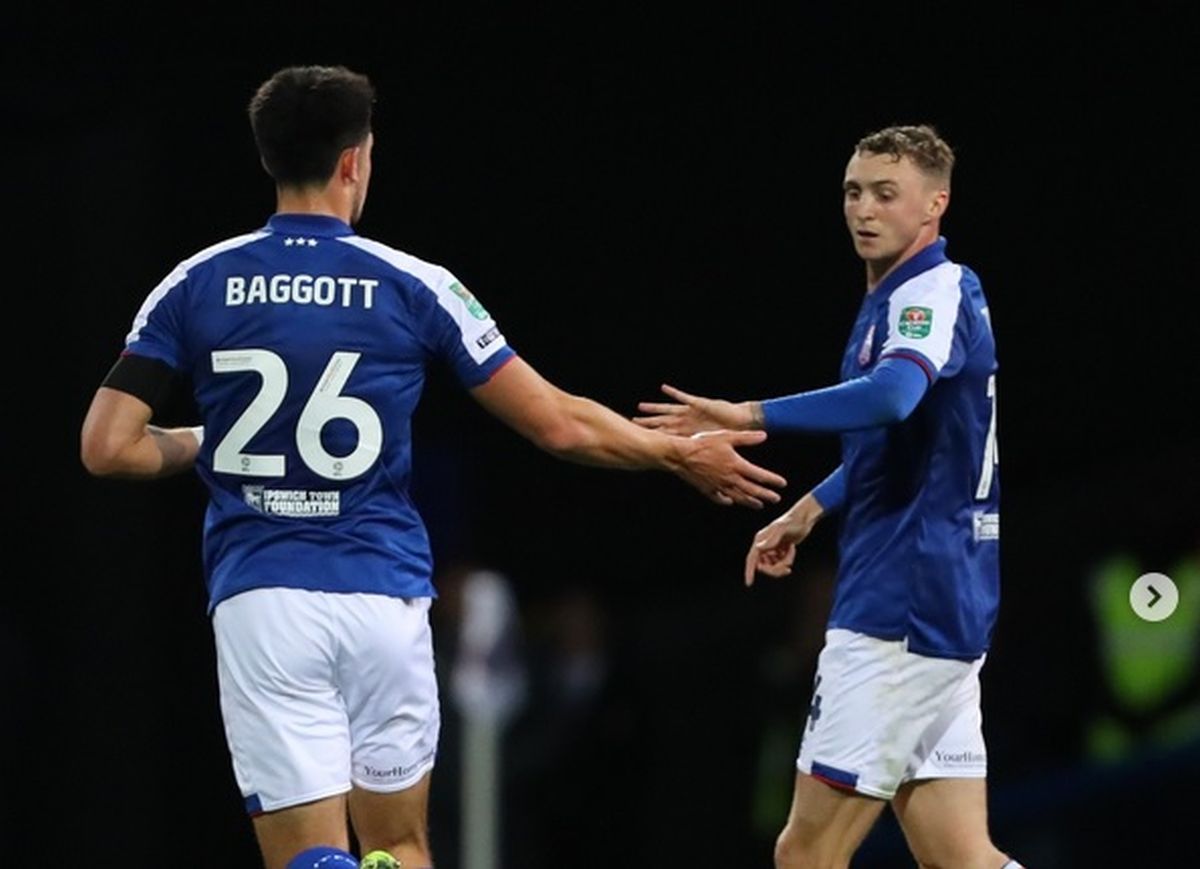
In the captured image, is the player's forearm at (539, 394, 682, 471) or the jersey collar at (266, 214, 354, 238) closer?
the jersey collar at (266, 214, 354, 238)

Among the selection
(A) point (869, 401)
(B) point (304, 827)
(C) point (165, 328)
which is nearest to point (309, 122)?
(C) point (165, 328)

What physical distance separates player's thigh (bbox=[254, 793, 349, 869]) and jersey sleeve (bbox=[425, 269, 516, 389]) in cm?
91

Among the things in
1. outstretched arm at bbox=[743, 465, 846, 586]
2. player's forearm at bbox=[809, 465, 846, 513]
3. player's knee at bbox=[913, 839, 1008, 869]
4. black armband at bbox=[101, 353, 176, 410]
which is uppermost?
black armband at bbox=[101, 353, 176, 410]

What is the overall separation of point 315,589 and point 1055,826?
474 cm

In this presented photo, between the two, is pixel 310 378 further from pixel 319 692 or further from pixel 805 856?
pixel 805 856

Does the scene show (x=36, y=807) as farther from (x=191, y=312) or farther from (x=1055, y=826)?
(x=191, y=312)

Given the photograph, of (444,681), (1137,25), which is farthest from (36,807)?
(1137,25)

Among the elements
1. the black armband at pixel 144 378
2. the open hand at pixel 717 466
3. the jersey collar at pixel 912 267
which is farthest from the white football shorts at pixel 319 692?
the jersey collar at pixel 912 267

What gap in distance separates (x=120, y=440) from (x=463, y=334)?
2.39 feet

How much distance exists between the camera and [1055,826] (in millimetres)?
9273

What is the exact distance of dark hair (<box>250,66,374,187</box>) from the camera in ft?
17.3

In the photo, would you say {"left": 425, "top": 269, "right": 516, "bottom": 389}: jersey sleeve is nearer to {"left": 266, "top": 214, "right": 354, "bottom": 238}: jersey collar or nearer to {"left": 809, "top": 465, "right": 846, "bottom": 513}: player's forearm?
{"left": 266, "top": 214, "right": 354, "bottom": 238}: jersey collar

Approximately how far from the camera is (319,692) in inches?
205

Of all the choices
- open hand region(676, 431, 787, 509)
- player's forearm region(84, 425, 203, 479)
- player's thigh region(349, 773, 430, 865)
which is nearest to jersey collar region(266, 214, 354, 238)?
player's forearm region(84, 425, 203, 479)
